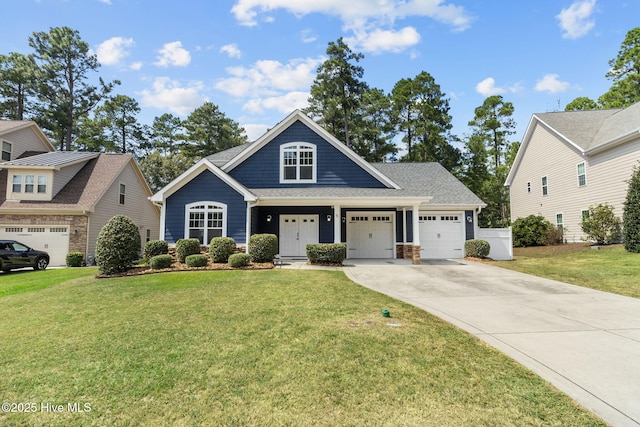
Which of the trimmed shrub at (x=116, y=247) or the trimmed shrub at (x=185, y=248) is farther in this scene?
the trimmed shrub at (x=185, y=248)

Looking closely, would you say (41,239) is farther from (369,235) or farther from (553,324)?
(553,324)

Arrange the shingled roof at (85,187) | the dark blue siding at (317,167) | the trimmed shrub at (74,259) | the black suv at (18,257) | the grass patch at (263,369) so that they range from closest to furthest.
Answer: the grass patch at (263,369), the black suv at (18,257), the dark blue siding at (317,167), the trimmed shrub at (74,259), the shingled roof at (85,187)

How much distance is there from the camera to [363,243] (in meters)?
16.3

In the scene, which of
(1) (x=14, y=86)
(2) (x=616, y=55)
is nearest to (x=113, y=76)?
(1) (x=14, y=86)

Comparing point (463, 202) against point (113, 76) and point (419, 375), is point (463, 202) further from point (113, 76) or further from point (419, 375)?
point (113, 76)

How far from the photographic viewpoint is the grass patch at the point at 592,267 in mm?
9133

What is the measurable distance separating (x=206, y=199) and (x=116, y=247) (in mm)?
3914

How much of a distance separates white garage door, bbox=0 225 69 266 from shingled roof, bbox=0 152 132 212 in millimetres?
1134

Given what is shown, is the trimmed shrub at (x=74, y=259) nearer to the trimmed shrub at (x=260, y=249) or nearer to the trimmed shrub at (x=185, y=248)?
the trimmed shrub at (x=185, y=248)

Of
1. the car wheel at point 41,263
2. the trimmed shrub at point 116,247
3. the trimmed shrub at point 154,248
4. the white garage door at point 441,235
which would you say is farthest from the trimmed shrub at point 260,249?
the car wheel at point 41,263

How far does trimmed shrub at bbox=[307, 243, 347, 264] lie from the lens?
12.9 meters

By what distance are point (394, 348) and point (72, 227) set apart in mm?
18995

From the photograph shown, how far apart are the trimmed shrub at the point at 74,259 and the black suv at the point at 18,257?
87cm

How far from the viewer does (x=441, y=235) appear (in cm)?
1647
